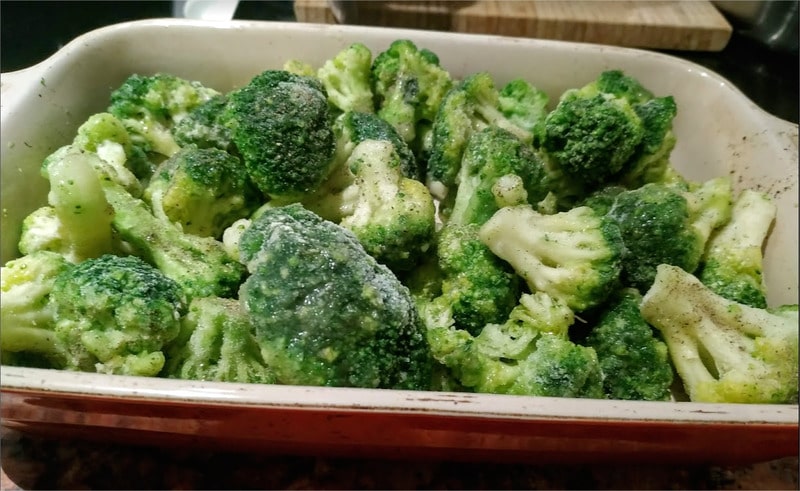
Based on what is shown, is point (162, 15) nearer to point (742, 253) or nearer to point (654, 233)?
point (654, 233)

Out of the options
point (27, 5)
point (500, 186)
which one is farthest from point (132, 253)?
point (27, 5)

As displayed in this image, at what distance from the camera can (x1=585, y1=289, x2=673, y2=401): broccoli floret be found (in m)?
0.90

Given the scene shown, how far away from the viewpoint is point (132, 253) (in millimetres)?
964

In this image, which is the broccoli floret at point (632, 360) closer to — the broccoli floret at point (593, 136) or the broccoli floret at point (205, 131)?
the broccoli floret at point (593, 136)

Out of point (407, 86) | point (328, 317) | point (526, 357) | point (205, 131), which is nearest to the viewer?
point (328, 317)

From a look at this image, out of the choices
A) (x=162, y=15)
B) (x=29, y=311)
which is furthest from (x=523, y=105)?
(x=162, y=15)

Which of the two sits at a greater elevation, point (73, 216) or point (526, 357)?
point (73, 216)

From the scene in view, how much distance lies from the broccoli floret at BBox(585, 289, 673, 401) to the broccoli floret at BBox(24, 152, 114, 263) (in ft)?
2.71

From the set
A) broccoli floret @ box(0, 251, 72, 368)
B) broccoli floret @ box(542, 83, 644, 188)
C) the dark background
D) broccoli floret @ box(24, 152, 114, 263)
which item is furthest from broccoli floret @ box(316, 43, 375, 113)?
the dark background

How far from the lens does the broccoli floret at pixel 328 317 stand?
75 cm

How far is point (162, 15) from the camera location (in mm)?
1933

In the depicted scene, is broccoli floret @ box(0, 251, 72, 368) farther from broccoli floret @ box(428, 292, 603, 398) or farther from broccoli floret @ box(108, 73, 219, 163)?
broccoli floret @ box(428, 292, 603, 398)

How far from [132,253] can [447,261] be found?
53 centimetres

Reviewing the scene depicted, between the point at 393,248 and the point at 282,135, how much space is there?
269 mm
